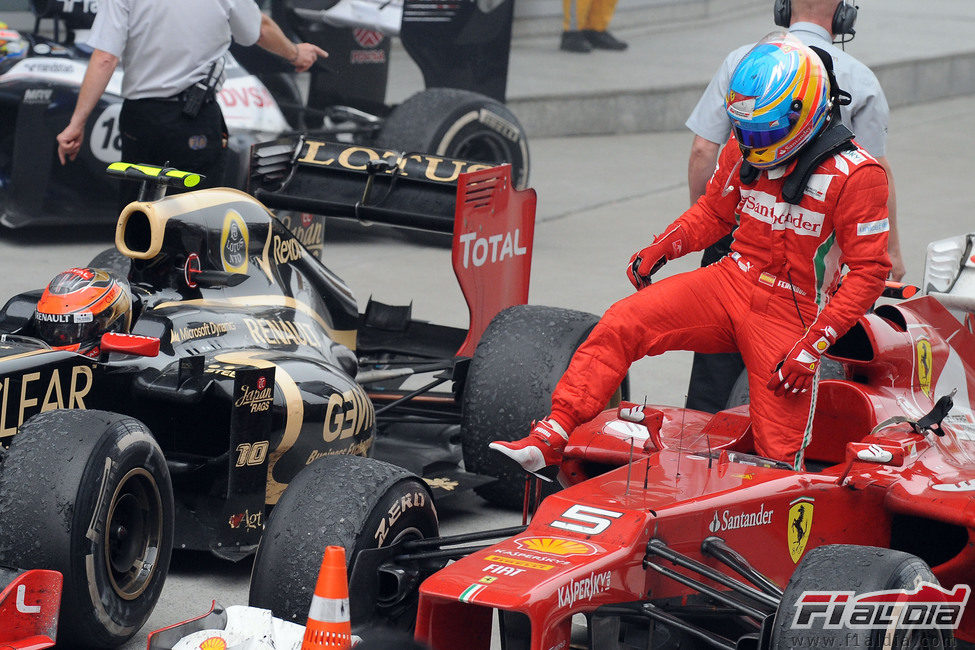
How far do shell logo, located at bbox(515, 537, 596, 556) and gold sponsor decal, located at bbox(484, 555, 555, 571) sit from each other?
0.30 feet

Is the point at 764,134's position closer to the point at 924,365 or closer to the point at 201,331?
the point at 924,365

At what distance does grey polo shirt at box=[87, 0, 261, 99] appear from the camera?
7.15 m

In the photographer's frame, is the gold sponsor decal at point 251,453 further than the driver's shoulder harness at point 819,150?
Yes

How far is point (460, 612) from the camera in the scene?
151 inches

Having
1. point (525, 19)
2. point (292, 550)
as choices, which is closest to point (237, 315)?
point (292, 550)

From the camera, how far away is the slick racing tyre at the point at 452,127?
1002 cm

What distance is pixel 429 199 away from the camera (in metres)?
7.06

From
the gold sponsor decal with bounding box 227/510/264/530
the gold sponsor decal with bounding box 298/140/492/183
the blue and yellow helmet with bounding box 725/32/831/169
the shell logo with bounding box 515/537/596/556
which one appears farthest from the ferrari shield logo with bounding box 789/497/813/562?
the gold sponsor decal with bounding box 298/140/492/183

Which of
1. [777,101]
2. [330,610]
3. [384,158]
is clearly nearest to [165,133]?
[384,158]

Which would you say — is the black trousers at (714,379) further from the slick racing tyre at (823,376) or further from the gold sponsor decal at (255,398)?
the gold sponsor decal at (255,398)

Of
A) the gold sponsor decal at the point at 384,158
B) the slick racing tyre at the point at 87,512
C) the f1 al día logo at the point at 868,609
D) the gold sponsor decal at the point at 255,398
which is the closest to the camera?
the f1 al día logo at the point at 868,609

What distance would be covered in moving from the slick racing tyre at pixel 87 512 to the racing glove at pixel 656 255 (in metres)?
1.69

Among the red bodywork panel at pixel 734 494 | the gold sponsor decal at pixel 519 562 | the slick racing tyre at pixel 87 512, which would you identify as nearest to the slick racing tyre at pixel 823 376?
the red bodywork panel at pixel 734 494

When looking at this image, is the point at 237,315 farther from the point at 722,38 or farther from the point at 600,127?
the point at 722,38
